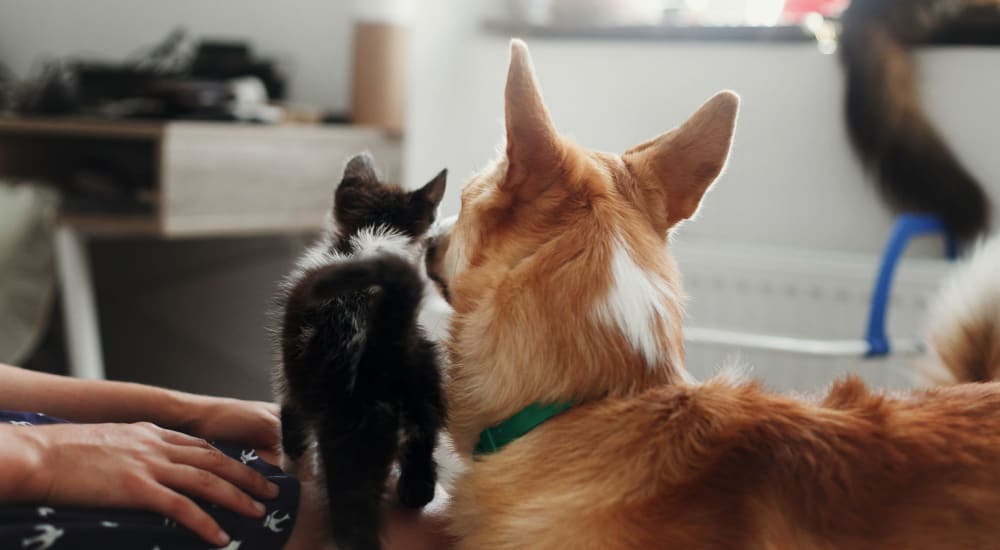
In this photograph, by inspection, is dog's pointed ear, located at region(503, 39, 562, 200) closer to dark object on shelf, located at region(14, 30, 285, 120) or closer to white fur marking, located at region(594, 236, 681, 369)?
white fur marking, located at region(594, 236, 681, 369)

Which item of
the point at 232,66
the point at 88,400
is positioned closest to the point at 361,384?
the point at 88,400

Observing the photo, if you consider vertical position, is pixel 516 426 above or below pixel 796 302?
above

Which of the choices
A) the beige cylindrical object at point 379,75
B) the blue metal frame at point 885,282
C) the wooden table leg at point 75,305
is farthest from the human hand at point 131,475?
the beige cylindrical object at point 379,75

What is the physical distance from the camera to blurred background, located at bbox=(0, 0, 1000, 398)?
2.13m

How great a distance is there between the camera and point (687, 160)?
38.9 inches

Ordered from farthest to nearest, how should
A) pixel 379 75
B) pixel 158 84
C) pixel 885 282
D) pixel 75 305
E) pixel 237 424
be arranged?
1. pixel 379 75
2. pixel 158 84
3. pixel 75 305
4. pixel 885 282
5. pixel 237 424

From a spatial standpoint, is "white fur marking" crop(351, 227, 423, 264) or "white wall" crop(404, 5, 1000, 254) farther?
"white wall" crop(404, 5, 1000, 254)

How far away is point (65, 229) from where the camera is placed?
7.41 ft

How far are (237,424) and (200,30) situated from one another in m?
2.19

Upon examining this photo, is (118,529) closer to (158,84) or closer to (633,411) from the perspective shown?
(633,411)

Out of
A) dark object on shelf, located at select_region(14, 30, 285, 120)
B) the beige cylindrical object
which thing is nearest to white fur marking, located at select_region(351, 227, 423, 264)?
dark object on shelf, located at select_region(14, 30, 285, 120)

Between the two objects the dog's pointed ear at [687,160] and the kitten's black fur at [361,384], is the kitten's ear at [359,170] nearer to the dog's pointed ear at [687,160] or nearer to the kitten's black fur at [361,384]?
the kitten's black fur at [361,384]

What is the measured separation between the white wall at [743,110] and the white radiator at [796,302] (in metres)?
0.10

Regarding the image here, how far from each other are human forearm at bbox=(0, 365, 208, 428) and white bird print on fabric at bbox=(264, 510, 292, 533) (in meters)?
0.24
